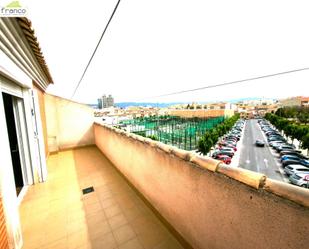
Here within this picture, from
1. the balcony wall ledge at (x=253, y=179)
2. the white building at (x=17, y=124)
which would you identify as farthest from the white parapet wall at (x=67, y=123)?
the balcony wall ledge at (x=253, y=179)

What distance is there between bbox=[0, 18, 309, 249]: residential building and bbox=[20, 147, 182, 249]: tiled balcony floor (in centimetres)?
1

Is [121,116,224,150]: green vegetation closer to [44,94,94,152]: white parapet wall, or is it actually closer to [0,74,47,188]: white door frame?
[44,94,94,152]: white parapet wall

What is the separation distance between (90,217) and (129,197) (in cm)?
69

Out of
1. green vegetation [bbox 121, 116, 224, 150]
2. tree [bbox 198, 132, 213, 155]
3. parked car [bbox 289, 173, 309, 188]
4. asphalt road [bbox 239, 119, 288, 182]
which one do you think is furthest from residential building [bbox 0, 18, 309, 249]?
tree [bbox 198, 132, 213, 155]

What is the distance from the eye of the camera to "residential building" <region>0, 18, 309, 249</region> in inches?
37.3

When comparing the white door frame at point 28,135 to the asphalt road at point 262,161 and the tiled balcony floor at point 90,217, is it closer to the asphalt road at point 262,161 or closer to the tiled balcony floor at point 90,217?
the tiled balcony floor at point 90,217

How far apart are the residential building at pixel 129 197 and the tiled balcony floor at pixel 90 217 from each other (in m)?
0.01

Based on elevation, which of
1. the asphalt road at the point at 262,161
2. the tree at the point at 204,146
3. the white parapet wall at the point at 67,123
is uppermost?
the white parapet wall at the point at 67,123

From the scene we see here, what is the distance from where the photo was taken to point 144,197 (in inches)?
102

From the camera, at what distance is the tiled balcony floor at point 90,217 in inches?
74.3

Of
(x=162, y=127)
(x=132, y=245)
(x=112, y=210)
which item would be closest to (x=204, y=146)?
(x=162, y=127)

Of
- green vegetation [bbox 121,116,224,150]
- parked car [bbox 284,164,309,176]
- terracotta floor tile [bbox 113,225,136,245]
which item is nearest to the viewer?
terracotta floor tile [bbox 113,225,136,245]

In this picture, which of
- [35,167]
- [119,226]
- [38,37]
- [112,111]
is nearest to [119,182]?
[119,226]

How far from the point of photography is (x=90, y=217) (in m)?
2.35
